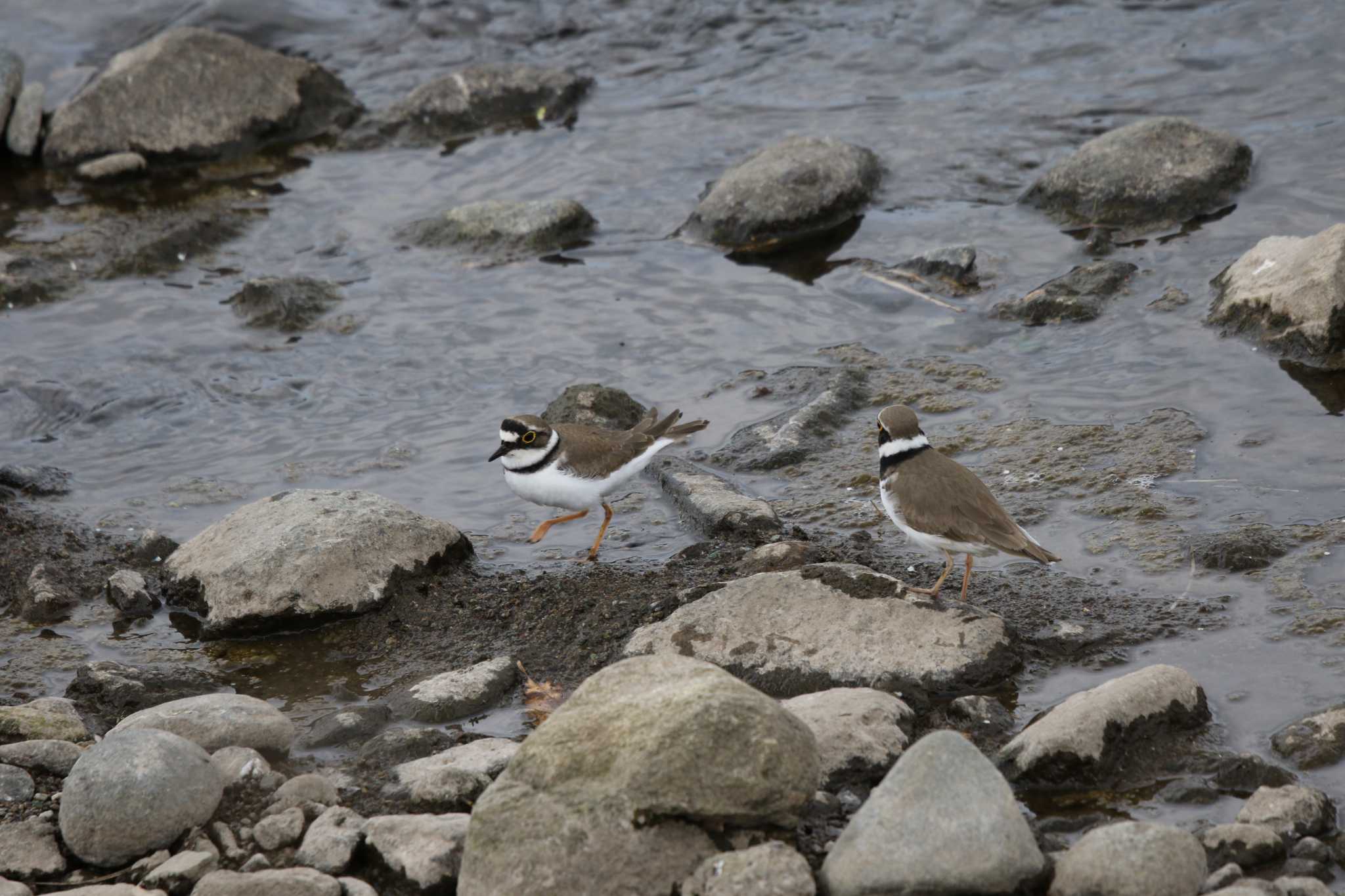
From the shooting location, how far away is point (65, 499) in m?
9.42

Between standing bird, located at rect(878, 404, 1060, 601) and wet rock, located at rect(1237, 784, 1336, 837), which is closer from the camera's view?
wet rock, located at rect(1237, 784, 1336, 837)

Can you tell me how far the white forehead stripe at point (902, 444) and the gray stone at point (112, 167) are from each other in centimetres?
1139

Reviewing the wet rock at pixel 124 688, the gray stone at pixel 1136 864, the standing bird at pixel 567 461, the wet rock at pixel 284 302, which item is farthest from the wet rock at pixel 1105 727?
the wet rock at pixel 284 302

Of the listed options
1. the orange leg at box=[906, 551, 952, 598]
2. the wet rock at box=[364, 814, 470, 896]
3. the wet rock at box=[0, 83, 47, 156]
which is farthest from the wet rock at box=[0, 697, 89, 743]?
the wet rock at box=[0, 83, 47, 156]

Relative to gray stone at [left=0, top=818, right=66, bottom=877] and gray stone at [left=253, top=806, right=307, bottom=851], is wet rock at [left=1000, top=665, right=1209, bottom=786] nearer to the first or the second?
gray stone at [left=253, top=806, right=307, bottom=851]

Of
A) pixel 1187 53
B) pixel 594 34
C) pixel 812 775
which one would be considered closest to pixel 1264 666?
pixel 812 775

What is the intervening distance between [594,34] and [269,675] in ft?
40.6

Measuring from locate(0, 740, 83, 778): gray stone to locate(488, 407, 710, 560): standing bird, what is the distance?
9.63 ft

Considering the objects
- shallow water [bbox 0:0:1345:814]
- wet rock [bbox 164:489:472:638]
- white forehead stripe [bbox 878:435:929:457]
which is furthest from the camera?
shallow water [bbox 0:0:1345:814]

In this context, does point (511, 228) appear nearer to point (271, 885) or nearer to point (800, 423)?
point (800, 423)

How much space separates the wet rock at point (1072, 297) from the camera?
10336 mm

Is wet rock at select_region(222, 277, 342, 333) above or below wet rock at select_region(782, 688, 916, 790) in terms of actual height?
below

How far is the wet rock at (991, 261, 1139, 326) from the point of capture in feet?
33.9

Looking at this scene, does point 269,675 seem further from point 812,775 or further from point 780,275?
point 780,275
